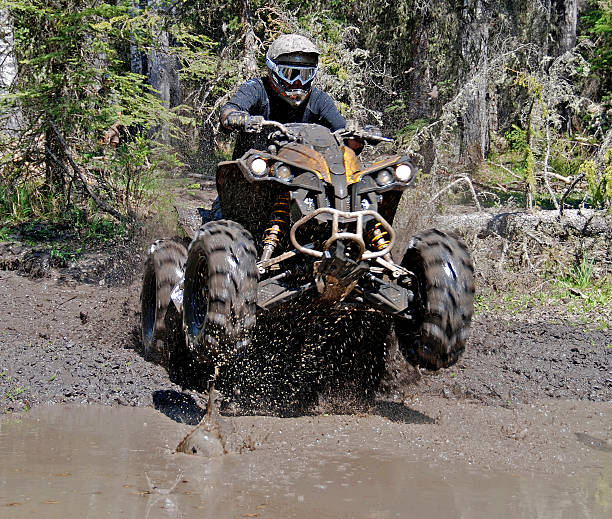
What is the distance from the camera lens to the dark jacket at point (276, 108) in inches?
255

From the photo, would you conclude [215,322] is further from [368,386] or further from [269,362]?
[368,386]

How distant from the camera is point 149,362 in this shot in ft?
22.2

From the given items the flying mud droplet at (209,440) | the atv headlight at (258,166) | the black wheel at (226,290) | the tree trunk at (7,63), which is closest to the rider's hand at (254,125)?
the atv headlight at (258,166)

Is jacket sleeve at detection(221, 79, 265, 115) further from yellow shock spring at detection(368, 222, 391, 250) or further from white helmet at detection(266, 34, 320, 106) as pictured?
yellow shock spring at detection(368, 222, 391, 250)

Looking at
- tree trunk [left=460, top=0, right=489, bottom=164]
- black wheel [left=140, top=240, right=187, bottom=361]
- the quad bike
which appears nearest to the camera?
the quad bike

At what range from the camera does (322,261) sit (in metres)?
4.99

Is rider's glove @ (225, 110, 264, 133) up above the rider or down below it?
below

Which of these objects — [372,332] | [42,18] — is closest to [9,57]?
[42,18]

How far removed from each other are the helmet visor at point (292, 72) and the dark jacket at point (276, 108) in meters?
0.32

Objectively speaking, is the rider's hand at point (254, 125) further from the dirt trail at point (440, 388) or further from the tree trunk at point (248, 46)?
the tree trunk at point (248, 46)

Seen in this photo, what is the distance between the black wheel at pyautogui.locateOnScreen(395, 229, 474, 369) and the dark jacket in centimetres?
184

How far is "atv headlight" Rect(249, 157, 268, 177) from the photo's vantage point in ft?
17.5

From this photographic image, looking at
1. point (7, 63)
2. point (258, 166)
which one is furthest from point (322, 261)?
point (7, 63)

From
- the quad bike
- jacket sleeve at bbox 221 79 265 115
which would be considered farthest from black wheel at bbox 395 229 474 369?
jacket sleeve at bbox 221 79 265 115
